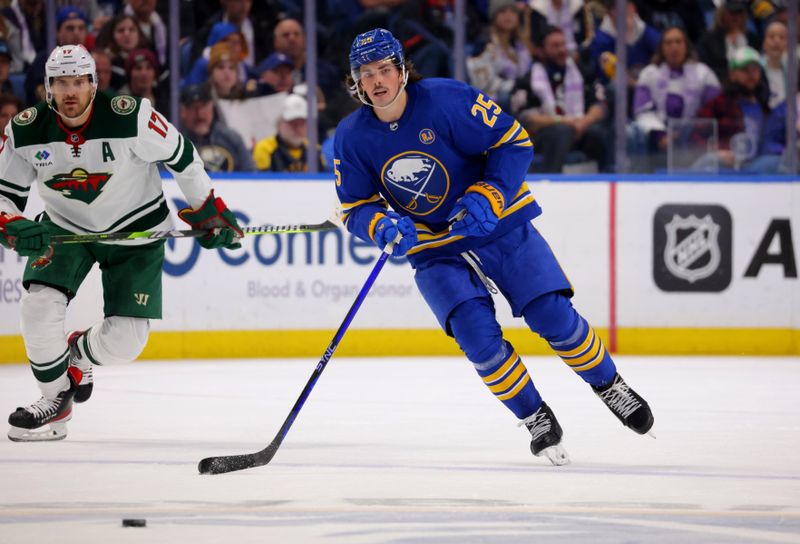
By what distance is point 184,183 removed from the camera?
439cm

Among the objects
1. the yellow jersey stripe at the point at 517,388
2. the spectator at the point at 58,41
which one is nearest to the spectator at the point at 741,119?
the spectator at the point at 58,41

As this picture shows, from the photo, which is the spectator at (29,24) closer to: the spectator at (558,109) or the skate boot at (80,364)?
the spectator at (558,109)

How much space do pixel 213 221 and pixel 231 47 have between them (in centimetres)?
347

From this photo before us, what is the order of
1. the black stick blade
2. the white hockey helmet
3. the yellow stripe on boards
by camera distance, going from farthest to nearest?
the yellow stripe on boards < the white hockey helmet < the black stick blade

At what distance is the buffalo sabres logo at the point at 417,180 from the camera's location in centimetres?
374

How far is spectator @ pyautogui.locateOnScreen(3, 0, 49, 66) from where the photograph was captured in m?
7.26

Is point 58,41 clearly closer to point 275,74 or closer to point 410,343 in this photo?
point 275,74

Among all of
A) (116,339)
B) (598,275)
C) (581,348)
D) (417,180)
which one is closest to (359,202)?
(417,180)

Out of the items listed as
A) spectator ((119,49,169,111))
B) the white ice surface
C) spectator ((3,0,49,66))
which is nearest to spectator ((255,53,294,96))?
spectator ((119,49,169,111))

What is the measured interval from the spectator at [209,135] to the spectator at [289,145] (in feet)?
0.31

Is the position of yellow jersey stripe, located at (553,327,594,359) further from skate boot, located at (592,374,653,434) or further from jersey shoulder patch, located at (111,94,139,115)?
jersey shoulder patch, located at (111,94,139,115)

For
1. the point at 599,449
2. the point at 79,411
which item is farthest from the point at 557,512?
the point at 79,411

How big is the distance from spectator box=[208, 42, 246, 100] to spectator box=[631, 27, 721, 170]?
2307 millimetres

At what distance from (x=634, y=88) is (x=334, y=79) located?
1.77 meters
